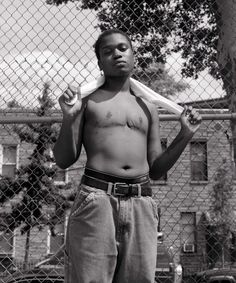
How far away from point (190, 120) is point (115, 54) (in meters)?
0.45

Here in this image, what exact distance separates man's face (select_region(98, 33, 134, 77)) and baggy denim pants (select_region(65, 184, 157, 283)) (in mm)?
558

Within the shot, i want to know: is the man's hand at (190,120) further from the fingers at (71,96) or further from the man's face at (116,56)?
the fingers at (71,96)

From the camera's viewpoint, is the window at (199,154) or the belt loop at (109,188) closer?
the belt loop at (109,188)

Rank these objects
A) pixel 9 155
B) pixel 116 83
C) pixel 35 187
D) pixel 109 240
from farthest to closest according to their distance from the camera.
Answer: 1. pixel 9 155
2. pixel 35 187
3. pixel 116 83
4. pixel 109 240

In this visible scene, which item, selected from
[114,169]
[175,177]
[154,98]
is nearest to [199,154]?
[175,177]

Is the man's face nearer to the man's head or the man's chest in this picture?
the man's head

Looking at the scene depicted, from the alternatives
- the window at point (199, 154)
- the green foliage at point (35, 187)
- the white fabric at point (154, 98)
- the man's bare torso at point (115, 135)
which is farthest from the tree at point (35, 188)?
the man's bare torso at point (115, 135)

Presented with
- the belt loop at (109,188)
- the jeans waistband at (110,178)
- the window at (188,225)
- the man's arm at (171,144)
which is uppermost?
the man's arm at (171,144)

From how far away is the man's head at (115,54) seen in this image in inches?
86.2

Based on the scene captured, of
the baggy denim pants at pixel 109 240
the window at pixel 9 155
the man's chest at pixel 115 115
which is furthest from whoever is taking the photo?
the window at pixel 9 155

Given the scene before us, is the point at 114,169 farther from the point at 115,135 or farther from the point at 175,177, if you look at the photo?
the point at 175,177

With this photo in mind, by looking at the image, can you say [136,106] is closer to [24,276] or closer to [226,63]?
[226,63]

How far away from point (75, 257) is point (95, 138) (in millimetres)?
514

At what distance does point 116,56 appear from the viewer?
2.19 metres
